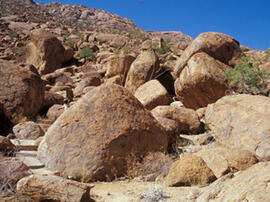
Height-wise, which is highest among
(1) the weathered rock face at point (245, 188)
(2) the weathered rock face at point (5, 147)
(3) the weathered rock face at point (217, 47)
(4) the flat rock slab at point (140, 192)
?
(3) the weathered rock face at point (217, 47)

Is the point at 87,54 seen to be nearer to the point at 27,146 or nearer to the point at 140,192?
the point at 27,146

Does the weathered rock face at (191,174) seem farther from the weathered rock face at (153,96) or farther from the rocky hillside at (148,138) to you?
the weathered rock face at (153,96)

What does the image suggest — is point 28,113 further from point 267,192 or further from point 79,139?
point 267,192

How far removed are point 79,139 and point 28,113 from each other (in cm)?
484

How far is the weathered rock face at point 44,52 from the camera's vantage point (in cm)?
1862

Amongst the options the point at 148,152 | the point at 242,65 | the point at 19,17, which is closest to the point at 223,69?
the point at 242,65

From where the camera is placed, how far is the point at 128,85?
1220 centimetres

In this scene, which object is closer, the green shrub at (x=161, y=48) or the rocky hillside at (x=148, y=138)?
the rocky hillside at (x=148, y=138)

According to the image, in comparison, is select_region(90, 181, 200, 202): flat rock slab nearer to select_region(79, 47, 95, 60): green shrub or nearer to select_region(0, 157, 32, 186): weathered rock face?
select_region(0, 157, 32, 186): weathered rock face

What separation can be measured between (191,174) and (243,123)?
81.3 inches

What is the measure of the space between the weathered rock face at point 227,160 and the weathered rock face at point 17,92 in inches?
234

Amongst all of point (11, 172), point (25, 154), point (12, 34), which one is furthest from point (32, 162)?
point (12, 34)

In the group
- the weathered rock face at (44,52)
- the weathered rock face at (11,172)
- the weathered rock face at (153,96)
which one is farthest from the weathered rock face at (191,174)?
the weathered rock face at (44,52)

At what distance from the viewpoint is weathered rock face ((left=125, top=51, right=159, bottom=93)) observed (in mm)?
11805
